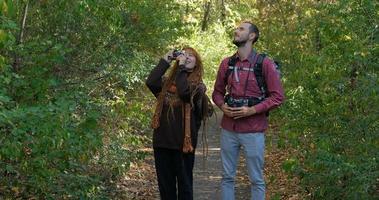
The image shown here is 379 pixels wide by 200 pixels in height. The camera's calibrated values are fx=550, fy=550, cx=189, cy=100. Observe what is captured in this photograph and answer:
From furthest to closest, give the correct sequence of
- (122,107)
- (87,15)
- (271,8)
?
(271,8)
(122,107)
(87,15)

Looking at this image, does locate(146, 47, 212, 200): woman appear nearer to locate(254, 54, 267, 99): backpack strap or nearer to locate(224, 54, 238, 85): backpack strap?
locate(224, 54, 238, 85): backpack strap

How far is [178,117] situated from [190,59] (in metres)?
0.60

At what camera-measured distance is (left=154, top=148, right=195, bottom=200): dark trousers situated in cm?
563

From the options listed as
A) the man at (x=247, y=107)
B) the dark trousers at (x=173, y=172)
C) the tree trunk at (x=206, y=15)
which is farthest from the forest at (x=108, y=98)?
the tree trunk at (x=206, y=15)

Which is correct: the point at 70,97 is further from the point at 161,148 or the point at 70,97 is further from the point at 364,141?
the point at 364,141

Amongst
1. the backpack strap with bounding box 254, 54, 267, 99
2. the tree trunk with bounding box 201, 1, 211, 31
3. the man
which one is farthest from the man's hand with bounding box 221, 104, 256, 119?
the tree trunk with bounding box 201, 1, 211, 31

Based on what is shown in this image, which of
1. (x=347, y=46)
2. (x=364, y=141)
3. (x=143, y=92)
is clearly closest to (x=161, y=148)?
(x=364, y=141)

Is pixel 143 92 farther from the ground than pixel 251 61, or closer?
closer

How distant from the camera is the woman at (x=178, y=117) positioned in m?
5.51

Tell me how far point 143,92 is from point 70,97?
6.45 metres

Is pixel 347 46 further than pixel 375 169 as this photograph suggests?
Yes

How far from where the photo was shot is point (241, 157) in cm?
1194

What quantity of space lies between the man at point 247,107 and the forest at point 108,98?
0.60m

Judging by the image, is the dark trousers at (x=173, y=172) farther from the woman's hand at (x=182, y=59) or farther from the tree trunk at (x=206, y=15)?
the tree trunk at (x=206, y=15)
